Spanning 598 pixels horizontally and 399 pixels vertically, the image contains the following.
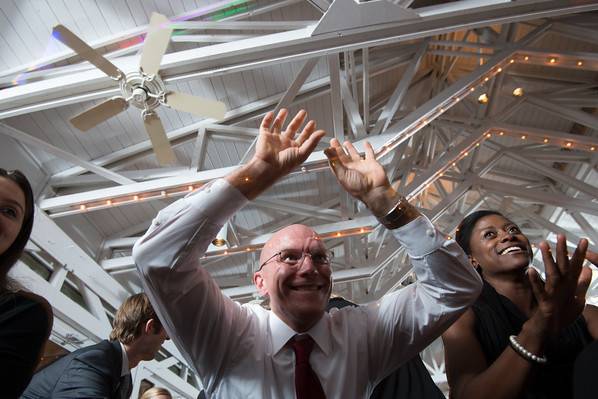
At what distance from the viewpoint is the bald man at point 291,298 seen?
4.24 feet

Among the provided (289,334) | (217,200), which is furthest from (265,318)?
(217,200)

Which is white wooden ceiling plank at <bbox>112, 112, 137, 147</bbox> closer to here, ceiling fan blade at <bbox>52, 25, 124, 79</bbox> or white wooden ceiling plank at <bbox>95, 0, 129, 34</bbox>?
white wooden ceiling plank at <bbox>95, 0, 129, 34</bbox>

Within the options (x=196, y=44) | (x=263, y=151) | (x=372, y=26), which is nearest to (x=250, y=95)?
(x=196, y=44)

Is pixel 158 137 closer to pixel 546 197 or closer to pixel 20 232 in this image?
pixel 20 232

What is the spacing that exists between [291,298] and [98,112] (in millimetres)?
3209

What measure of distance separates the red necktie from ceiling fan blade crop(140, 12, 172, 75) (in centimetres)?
292

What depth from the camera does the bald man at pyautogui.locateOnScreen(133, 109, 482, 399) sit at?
4.24 feet

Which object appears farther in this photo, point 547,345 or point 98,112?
point 98,112

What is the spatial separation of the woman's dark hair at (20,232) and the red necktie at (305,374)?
1021 mm

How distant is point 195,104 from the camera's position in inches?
159

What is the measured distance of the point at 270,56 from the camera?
3916 millimetres

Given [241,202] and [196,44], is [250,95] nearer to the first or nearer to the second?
[196,44]

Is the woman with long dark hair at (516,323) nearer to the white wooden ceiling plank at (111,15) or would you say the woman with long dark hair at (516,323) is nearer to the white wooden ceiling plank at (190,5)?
the white wooden ceiling plank at (190,5)

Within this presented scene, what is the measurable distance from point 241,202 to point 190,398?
10.1 metres
